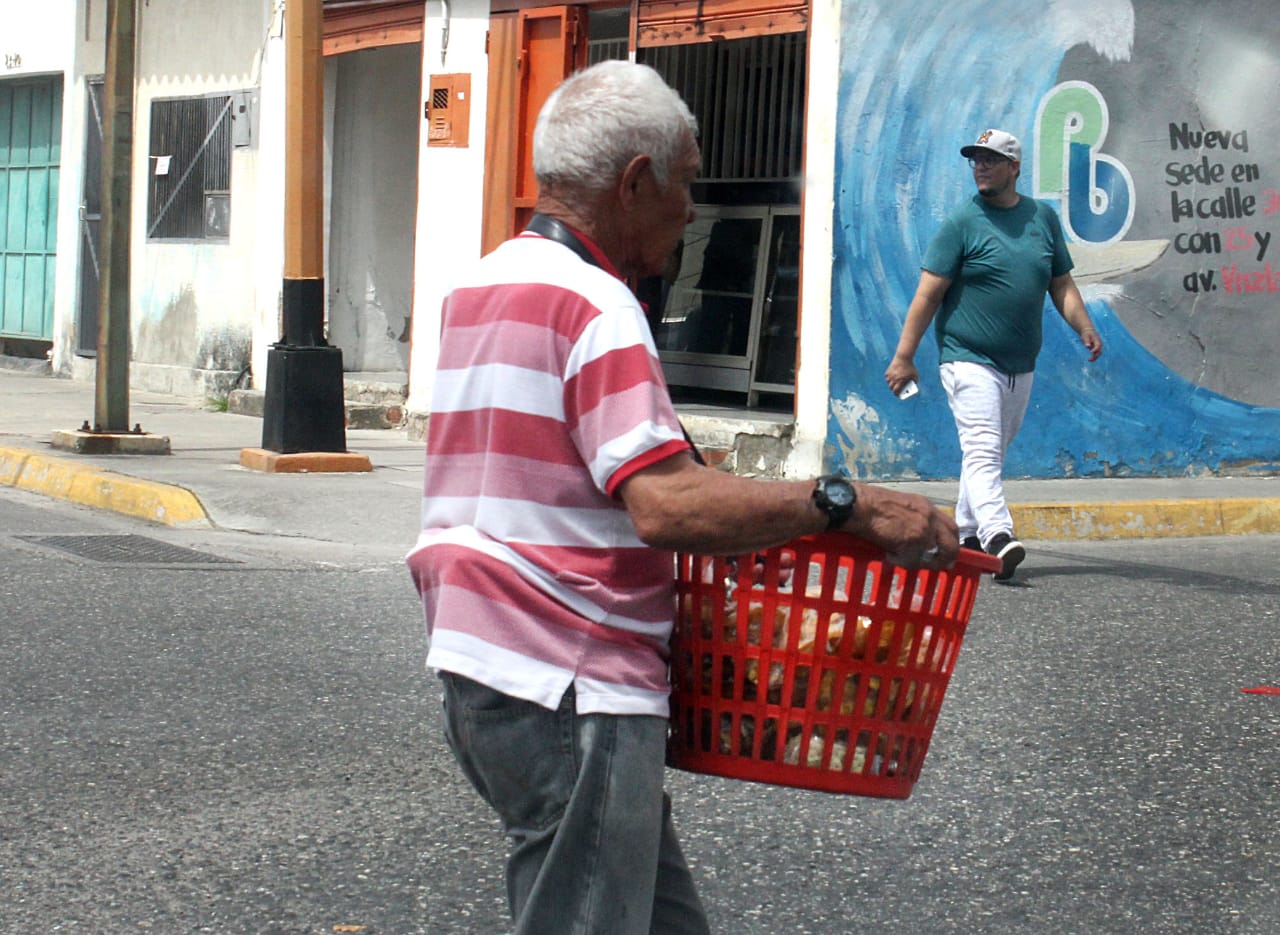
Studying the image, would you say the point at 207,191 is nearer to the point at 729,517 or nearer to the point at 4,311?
the point at 4,311

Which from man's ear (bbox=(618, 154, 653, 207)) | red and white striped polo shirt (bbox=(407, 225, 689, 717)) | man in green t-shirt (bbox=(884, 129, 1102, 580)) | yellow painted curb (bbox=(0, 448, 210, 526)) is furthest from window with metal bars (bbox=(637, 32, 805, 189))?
red and white striped polo shirt (bbox=(407, 225, 689, 717))

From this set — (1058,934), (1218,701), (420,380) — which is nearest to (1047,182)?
(420,380)

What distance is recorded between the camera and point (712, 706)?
2480mm

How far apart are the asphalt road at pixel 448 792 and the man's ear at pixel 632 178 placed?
Result: 1832 millimetres

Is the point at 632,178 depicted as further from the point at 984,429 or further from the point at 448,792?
the point at 984,429

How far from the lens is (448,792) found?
15.2ft

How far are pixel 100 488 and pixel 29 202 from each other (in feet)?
34.1

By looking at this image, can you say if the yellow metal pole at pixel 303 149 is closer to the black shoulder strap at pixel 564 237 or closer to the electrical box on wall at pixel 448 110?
the electrical box on wall at pixel 448 110

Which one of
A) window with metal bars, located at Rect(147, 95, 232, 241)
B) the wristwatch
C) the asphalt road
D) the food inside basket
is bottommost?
the asphalt road

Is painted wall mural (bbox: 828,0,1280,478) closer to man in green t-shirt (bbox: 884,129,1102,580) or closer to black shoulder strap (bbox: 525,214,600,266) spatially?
man in green t-shirt (bbox: 884,129,1102,580)

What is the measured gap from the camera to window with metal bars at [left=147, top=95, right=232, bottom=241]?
53.2 ft

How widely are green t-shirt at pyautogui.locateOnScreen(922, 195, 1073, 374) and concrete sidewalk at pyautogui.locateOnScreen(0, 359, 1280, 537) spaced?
2025 millimetres

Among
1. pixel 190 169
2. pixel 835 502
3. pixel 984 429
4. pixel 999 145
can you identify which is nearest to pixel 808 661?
pixel 835 502

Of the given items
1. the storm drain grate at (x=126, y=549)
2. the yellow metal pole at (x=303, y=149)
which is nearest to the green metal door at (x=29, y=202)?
the yellow metal pole at (x=303, y=149)
